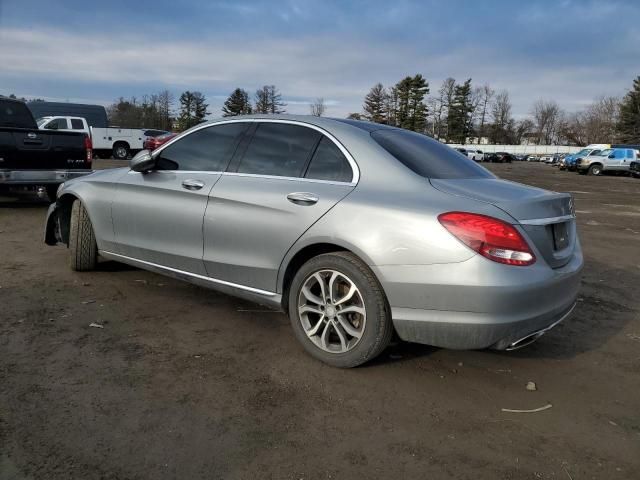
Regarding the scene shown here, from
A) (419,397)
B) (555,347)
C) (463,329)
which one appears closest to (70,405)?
(419,397)

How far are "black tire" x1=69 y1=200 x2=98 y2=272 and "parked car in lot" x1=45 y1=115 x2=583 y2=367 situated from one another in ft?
2.30

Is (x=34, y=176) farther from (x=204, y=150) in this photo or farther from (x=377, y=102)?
(x=377, y=102)

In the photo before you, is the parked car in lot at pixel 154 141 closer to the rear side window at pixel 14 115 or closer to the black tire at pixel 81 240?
the rear side window at pixel 14 115

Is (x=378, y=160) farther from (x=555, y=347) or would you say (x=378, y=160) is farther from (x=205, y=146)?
(x=555, y=347)

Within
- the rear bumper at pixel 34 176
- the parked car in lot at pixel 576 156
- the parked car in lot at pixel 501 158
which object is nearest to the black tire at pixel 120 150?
the rear bumper at pixel 34 176

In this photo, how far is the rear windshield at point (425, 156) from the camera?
3.29 m

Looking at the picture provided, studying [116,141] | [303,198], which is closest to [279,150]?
[303,198]

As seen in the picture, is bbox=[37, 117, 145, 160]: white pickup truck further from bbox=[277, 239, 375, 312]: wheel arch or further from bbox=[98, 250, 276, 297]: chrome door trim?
bbox=[277, 239, 375, 312]: wheel arch

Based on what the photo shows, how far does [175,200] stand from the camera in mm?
4027

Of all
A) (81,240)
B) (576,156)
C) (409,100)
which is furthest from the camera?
(409,100)

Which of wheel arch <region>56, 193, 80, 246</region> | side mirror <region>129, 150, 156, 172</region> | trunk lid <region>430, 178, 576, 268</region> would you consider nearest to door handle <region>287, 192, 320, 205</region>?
trunk lid <region>430, 178, 576, 268</region>

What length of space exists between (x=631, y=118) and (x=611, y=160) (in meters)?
52.2

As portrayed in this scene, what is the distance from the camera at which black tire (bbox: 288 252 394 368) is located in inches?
117

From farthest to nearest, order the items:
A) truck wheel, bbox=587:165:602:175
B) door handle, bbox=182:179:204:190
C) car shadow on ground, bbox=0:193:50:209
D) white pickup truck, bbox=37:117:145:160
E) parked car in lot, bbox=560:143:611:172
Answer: parked car in lot, bbox=560:143:611:172
truck wheel, bbox=587:165:602:175
white pickup truck, bbox=37:117:145:160
car shadow on ground, bbox=0:193:50:209
door handle, bbox=182:179:204:190
